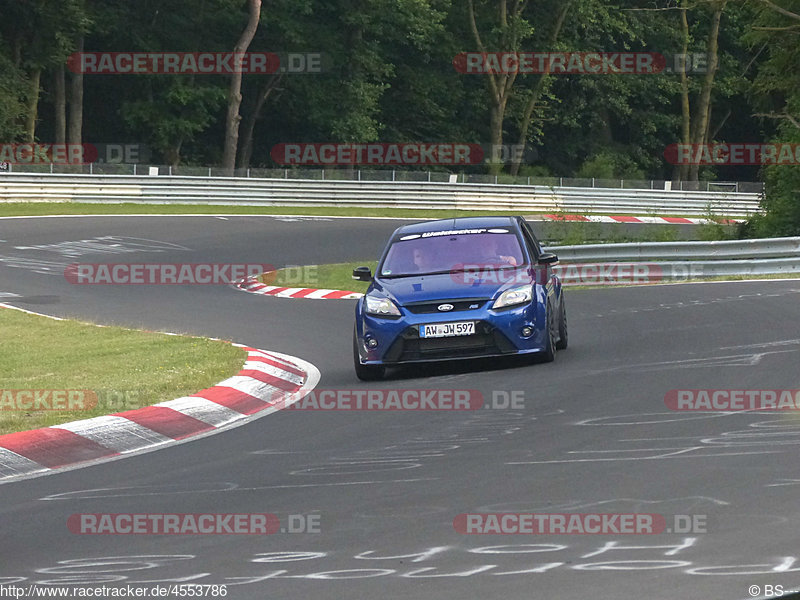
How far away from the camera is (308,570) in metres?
5.97

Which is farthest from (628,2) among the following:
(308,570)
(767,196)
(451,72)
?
(308,570)

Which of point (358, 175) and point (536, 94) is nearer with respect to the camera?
point (358, 175)

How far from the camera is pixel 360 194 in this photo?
46.4 m

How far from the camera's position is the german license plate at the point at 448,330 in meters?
12.6

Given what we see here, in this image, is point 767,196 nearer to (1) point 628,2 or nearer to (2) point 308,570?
(2) point 308,570

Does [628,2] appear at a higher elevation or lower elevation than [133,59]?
higher

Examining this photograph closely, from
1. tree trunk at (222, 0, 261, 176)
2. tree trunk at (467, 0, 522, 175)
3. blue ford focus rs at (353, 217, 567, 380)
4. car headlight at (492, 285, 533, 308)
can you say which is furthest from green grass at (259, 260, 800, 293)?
tree trunk at (467, 0, 522, 175)

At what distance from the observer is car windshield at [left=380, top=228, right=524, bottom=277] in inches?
537

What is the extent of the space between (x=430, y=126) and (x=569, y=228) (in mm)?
37905

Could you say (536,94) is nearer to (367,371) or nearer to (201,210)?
(201,210)

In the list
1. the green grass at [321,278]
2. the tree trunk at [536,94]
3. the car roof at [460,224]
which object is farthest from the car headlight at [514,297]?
the tree trunk at [536,94]

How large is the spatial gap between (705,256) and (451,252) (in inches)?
396

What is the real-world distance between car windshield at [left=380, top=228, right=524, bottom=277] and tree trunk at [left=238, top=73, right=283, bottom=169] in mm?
46750

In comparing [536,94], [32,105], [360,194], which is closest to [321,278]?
[360,194]
